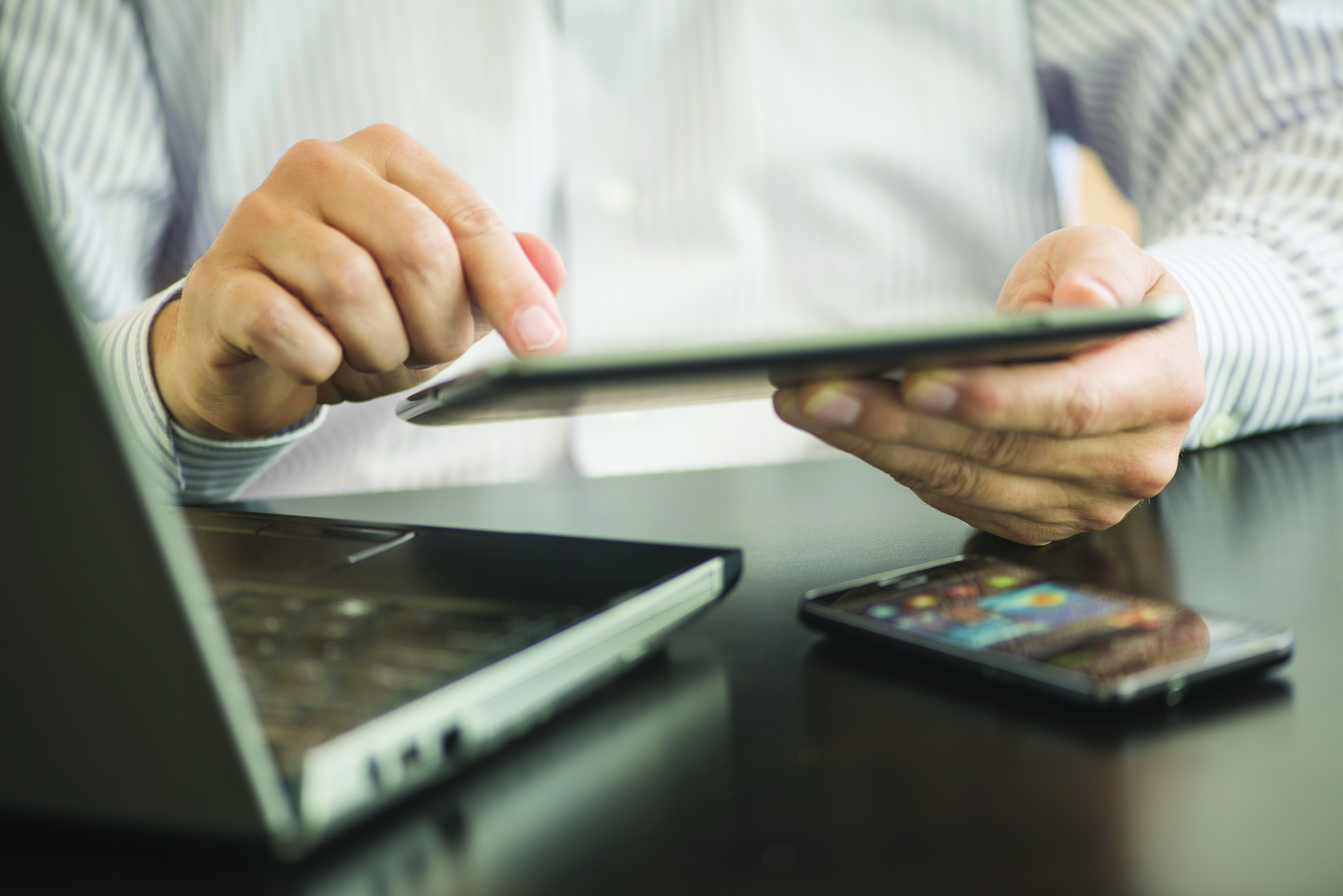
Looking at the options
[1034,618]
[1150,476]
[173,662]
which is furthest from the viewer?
[1150,476]

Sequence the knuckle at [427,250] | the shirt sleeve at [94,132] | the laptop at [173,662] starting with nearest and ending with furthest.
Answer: the laptop at [173,662]
the knuckle at [427,250]
the shirt sleeve at [94,132]

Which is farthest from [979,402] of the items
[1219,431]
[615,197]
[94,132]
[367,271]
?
A: [94,132]

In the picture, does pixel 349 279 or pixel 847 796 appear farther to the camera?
pixel 349 279

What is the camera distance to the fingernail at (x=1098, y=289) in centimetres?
32

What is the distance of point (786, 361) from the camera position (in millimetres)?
214

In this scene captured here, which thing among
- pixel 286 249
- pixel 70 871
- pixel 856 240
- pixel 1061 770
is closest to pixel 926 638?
pixel 1061 770

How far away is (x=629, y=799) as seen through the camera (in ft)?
0.62

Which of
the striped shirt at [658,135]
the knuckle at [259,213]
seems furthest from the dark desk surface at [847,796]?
the striped shirt at [658,135]

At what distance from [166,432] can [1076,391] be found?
49cm

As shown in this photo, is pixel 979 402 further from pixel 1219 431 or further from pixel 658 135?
pixel 658 135

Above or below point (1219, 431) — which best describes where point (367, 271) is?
above

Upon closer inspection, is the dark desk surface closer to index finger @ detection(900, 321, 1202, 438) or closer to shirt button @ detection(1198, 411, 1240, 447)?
index finger @ detection(900, 321, 1202, 438)

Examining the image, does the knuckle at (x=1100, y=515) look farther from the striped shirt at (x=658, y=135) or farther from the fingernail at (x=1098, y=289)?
the striped shirt at (x=658, y=135)

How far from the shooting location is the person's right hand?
374 mm
